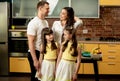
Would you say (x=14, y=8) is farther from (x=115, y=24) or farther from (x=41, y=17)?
(x=41, y=17)

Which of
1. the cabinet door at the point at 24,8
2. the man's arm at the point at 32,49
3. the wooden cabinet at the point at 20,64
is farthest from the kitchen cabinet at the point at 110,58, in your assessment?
the man's arm at the point at 32,49

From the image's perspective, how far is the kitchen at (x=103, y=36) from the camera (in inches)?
259

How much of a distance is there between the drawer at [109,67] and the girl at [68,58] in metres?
3.38

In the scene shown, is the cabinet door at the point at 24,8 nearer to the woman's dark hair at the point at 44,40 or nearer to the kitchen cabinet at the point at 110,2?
the kitchen cabinet at the point at 110,2

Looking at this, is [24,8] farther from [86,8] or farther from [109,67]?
[109,67]

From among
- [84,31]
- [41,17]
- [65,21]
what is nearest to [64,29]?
[65,21]

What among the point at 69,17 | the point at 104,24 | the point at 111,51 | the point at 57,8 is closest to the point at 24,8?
the point at 57,8

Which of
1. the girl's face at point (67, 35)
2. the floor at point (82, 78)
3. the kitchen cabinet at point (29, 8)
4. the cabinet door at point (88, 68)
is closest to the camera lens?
the girl's face at point (67, 35)

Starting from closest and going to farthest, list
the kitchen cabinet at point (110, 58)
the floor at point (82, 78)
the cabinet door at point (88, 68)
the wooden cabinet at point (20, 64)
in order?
1. the floor at point (82, 78)
2. the kitchen cabinet at point (110, 58)
3. the cabinet door at point (88, 68)
4. the wooden cabinet at point (20, 64)

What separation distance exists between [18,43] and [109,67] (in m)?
A: 2.18

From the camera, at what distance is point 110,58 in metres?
6.59

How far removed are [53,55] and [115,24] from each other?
4.11 metres

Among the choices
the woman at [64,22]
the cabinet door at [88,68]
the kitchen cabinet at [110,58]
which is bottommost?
the cabinet door at [88,68]

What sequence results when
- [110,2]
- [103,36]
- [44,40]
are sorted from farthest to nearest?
[103,36], [110,2], [44,40]
